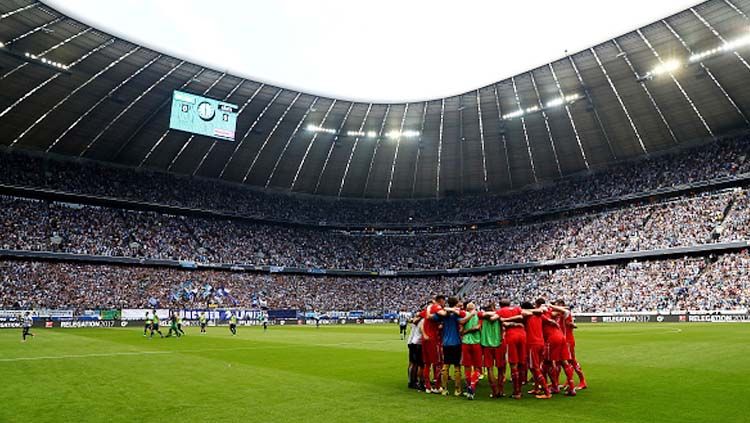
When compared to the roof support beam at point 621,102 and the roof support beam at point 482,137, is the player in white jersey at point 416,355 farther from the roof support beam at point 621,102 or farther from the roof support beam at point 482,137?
the roof support beam at point 482,137

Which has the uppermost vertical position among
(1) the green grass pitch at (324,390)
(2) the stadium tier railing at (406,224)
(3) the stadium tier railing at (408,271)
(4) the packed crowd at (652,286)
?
(2) the stadium tier railing at (406,224)

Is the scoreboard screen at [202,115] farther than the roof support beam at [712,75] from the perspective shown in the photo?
Yes

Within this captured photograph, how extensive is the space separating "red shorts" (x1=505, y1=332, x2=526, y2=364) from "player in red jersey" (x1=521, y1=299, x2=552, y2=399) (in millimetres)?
212

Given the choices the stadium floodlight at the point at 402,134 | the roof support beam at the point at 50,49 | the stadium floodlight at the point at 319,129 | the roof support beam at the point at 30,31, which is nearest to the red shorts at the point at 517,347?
the roof support beam at the point at 30,31

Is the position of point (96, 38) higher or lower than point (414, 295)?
higher

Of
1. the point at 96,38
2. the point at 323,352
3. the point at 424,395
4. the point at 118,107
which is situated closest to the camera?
the point at 424,395

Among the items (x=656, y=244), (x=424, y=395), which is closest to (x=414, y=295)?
(x=656, y=244)

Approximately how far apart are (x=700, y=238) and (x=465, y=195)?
32.3 meters

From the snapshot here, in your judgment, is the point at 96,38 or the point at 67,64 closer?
the point at 96,38

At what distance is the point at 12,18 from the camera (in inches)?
1326

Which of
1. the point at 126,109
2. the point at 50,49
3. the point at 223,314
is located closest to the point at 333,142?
the point at 126,109

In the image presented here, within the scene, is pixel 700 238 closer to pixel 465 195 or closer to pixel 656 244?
pixel 656 244

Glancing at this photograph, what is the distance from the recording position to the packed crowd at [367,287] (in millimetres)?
43188

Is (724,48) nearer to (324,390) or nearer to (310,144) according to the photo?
(310,144)
